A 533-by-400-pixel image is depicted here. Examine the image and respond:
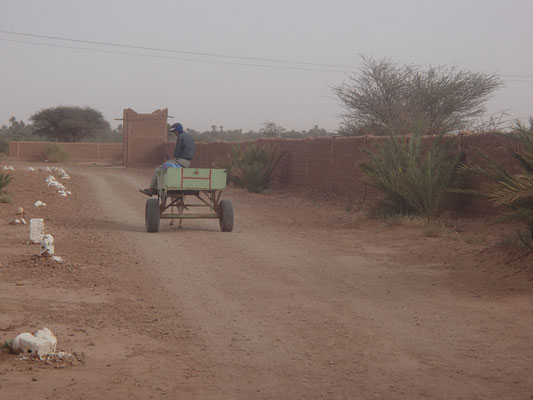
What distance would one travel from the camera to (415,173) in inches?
549

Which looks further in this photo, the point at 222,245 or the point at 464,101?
the point at 464,101

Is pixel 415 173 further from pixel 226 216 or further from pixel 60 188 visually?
pixel 60 188

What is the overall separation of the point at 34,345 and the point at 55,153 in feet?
159

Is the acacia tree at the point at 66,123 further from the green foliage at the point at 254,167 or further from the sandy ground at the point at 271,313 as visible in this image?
the sandy ground at the point at 271,313

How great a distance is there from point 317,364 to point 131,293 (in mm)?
3187

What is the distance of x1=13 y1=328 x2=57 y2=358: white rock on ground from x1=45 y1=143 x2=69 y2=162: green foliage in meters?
48.4

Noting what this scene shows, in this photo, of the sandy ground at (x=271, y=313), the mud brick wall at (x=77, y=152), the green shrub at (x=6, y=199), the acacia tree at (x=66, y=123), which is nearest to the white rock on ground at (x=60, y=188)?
the green shrub at (x=6, y=199)

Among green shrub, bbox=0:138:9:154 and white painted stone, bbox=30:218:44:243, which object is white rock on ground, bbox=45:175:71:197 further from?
green shrub, bbox=0:138:9:154

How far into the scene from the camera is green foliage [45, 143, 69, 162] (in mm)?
51909

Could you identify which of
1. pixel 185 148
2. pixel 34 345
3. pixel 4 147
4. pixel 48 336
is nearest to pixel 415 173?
pixel 185 148

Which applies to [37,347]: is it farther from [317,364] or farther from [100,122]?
[100,122]

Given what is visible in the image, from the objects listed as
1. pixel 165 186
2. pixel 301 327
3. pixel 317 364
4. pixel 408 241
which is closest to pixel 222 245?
pixel 165 186

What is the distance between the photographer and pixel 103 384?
495 centimetres

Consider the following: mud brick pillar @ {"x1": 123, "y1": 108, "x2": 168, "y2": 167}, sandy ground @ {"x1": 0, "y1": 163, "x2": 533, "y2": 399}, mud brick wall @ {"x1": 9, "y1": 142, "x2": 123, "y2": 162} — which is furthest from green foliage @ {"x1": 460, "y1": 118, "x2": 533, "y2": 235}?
mud brick wall @ {"x1": 9, "y1": 142, "x2": 123, "y2": 162}
